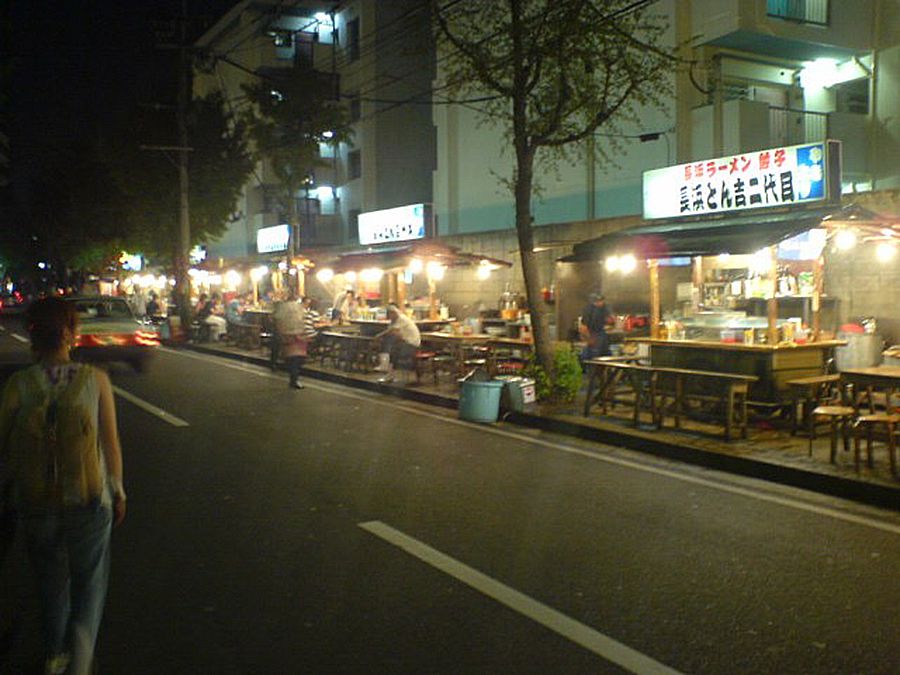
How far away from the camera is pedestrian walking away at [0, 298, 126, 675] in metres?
3.76

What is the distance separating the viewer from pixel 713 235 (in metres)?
12.8

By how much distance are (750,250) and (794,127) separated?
8490 mm

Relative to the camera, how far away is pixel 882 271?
570 inches

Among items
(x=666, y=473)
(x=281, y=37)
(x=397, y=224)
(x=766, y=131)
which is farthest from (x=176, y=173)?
(x=666, y=473)

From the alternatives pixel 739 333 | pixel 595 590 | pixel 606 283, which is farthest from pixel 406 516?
pixel 606 283

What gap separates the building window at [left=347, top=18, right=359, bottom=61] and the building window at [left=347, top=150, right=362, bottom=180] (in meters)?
3.80

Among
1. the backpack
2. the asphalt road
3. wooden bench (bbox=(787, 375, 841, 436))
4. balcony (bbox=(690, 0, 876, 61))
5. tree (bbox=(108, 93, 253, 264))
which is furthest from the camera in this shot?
tree (bbox=(108, 93, 253, 264))

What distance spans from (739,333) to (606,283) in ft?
27.5

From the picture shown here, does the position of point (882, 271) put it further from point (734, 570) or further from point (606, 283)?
point (734, 570)

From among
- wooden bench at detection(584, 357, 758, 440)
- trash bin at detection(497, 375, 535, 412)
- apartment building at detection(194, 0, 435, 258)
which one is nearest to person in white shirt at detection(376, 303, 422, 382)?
trash bin at detection(497, 375, 535, 412)

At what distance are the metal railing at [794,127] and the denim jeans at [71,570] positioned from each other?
17.2 metres

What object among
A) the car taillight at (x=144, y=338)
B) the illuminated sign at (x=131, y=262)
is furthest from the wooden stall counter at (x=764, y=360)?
the illuminated sign at (x=131, y=262)

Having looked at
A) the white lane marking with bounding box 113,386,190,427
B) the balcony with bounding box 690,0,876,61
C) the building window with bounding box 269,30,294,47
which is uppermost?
the building window with bounding box 269,30,294,47

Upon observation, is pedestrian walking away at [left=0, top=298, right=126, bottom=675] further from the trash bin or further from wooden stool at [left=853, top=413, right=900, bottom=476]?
the trash bin
